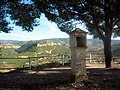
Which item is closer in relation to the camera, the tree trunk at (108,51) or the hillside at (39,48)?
the tree trunk at (108,51)

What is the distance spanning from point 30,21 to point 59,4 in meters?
2.71

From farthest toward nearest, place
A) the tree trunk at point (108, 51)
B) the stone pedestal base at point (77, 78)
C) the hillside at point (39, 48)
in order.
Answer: the hillside at point (39, 48) < the tree trunk at point (108, 51) < the stone pedestal base at point (77, 78)

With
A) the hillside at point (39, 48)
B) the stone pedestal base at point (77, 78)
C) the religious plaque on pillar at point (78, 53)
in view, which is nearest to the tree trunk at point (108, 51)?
the religious plaque on pillar at point (78, 53)

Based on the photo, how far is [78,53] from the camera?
43.4ft

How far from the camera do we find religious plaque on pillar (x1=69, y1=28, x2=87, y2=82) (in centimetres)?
1323

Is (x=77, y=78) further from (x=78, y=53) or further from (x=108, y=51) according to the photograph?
(x=108, y=51)

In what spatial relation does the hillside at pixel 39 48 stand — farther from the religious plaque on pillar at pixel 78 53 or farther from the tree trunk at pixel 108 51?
the religious plaque on pillar at pixel 78 53

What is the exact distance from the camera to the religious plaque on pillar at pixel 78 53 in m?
13.2

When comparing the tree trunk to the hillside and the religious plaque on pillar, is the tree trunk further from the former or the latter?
the hillside

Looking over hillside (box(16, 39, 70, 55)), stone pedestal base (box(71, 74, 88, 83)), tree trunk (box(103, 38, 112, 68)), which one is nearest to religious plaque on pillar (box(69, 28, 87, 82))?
stone pedestal base (box(71, 74, 88, 83))

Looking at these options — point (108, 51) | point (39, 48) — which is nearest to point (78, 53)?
point (108, 51)

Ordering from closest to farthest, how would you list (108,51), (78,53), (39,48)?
(78,53) → (108,51) → (39,48)

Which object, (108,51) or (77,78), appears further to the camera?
(108,51)

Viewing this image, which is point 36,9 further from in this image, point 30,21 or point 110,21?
point 110,21
